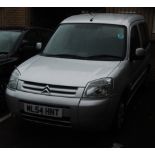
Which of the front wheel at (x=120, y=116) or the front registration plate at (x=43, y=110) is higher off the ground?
the front registration plate at (x=43, y=110)

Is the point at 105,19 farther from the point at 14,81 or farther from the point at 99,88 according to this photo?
the point at 14,81

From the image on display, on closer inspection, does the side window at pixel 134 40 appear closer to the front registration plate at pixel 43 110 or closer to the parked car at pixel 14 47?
the parked car at pixel 14 47

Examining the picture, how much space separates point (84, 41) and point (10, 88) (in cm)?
154

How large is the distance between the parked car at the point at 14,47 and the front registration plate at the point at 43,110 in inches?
58.7

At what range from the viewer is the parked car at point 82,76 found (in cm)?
431

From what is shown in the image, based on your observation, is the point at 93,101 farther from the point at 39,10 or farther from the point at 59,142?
the point at 39,10

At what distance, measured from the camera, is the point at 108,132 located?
4.95 m

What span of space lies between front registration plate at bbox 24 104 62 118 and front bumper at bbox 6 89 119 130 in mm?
55

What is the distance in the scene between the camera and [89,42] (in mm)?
5430

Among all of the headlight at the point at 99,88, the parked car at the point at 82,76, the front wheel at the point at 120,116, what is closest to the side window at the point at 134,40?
the parked car at the point at 82,76

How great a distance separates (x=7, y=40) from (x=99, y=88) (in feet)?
10.4

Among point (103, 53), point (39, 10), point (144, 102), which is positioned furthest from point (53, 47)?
point (39, 10)

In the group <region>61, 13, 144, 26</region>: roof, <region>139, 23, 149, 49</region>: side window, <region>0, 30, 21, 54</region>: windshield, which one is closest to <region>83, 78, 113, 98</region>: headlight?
<region>61, 13, 144, 26</region>: roof

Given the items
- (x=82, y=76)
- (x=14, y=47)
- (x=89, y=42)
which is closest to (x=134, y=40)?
(x=89, y=42)
